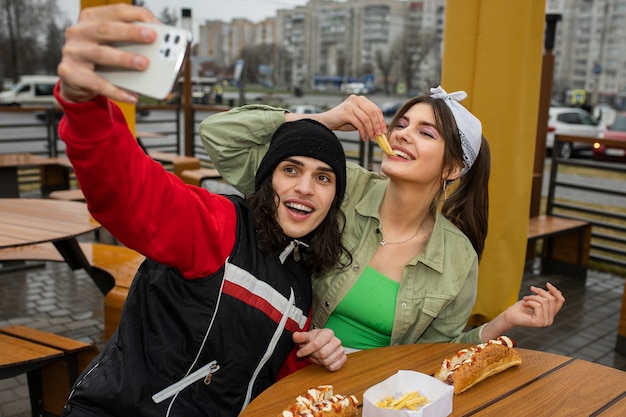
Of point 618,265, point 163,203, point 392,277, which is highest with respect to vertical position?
point 163,203

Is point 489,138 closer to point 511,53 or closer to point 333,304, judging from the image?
point 511,53

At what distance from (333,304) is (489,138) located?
1.80 m

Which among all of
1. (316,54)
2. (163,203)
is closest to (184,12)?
(163,203)

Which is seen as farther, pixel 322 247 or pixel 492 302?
pixel 492 302

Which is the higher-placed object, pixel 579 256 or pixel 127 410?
pixel 127 410

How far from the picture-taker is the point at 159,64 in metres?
1.11

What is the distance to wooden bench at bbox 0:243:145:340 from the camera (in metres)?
3.69

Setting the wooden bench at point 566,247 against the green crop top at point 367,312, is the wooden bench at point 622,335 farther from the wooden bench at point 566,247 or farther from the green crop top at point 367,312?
the green crop top at point 367,312

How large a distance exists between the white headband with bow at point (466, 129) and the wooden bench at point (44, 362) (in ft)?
7.09

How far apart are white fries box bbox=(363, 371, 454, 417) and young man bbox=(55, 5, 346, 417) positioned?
311mm

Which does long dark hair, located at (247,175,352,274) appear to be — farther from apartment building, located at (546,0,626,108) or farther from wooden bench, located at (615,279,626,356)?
apartment building, located at (546,0,626,108)

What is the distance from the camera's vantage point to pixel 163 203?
1.61 m

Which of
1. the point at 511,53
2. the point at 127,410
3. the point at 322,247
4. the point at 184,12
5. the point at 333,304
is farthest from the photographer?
the point at 184,12

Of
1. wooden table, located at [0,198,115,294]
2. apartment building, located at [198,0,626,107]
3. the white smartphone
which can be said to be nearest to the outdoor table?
wooden table, located at [0,198,115,294]
